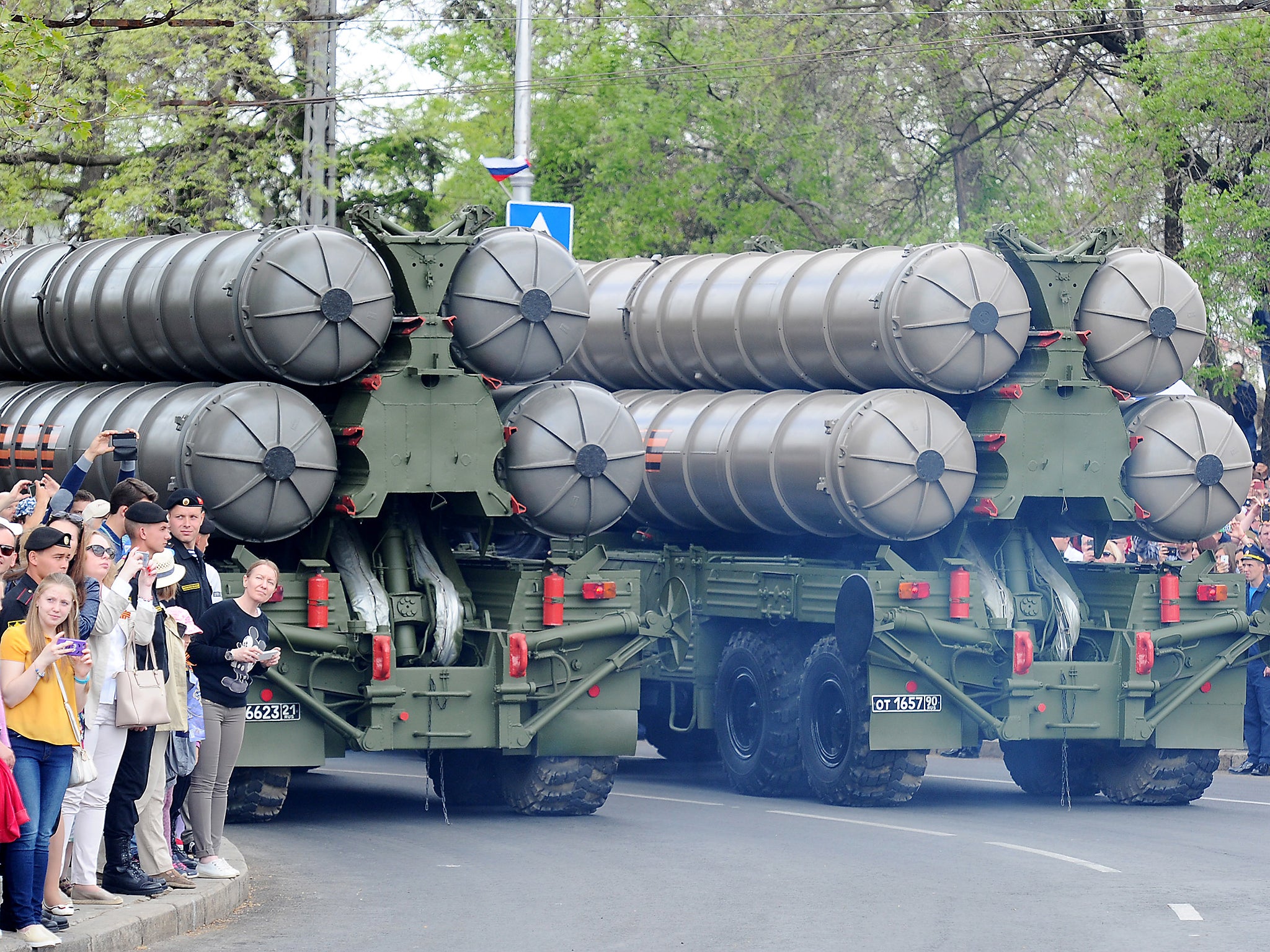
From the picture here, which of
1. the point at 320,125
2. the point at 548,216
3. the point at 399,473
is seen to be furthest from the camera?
the point at 320,125

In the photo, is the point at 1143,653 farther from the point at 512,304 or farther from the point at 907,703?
the point at 512,304

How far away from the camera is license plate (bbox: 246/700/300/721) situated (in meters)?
15.0

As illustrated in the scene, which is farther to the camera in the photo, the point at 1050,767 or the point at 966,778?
the point at 966,778

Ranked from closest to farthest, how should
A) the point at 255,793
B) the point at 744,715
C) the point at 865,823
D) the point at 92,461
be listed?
the point at 92,461 → the point at 255,793 → the point at 865,823 → the point at 744,715

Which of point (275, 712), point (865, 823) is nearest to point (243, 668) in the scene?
point (275, 712)

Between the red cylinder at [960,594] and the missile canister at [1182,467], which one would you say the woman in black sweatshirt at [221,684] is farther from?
the missile canister at [1182,467]

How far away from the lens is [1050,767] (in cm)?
1789

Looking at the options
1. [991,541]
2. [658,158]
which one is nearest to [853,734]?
[991,541]

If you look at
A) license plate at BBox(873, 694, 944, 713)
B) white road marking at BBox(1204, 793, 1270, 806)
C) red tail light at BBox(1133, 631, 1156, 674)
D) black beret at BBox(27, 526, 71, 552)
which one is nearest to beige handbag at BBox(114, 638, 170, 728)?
black beret at BBox(27, 526, 71, 552)

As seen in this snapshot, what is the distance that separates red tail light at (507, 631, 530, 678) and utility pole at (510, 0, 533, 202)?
10667 mm

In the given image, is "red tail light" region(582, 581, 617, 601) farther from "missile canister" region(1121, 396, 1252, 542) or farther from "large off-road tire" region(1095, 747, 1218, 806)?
"large off-road tire" region(1095, 747, 1218, 806)

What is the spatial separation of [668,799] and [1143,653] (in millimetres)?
3685

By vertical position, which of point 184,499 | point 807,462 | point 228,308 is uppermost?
point 228,308

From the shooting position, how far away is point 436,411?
622 inches
